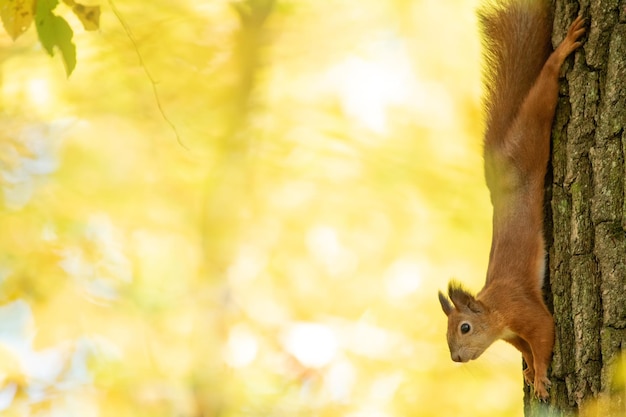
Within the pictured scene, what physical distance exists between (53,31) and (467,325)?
183cm

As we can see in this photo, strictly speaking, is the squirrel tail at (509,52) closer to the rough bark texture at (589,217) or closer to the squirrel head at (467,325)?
the rough bark texture at (589,217)

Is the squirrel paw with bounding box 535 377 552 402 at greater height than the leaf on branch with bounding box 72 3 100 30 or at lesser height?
lesser

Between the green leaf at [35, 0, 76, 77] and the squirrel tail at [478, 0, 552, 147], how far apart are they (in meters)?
1.43

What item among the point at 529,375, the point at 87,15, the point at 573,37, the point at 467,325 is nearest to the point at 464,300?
the point at 467,325

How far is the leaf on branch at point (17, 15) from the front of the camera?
226cm

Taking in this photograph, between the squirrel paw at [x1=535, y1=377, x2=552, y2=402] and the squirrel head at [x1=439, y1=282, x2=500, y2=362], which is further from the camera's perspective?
the squirrel head at [x1=439, y1=282, x2=500, y2=362]

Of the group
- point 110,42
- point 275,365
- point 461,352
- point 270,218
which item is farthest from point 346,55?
point 461,352

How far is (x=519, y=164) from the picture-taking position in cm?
247

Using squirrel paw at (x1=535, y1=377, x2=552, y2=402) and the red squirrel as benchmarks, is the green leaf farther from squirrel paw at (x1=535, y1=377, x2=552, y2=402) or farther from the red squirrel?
squirrel paw at (x1=535, y1=377, x2=552, y2=402)

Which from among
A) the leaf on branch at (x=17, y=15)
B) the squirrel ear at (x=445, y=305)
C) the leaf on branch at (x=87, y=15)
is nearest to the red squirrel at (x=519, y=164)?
the squirrel ear at (x=445, y=305)

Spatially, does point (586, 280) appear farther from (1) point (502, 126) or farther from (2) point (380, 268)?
(2) point (380, 268)

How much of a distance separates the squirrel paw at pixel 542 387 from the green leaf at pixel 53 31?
166cm

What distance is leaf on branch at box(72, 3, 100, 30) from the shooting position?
2.28m

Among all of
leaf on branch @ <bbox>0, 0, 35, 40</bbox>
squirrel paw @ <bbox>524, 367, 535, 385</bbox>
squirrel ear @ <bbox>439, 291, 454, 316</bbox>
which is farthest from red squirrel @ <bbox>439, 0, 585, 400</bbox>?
leaf on branch @ <bbox>0, 0, 35, 40</bbox>
